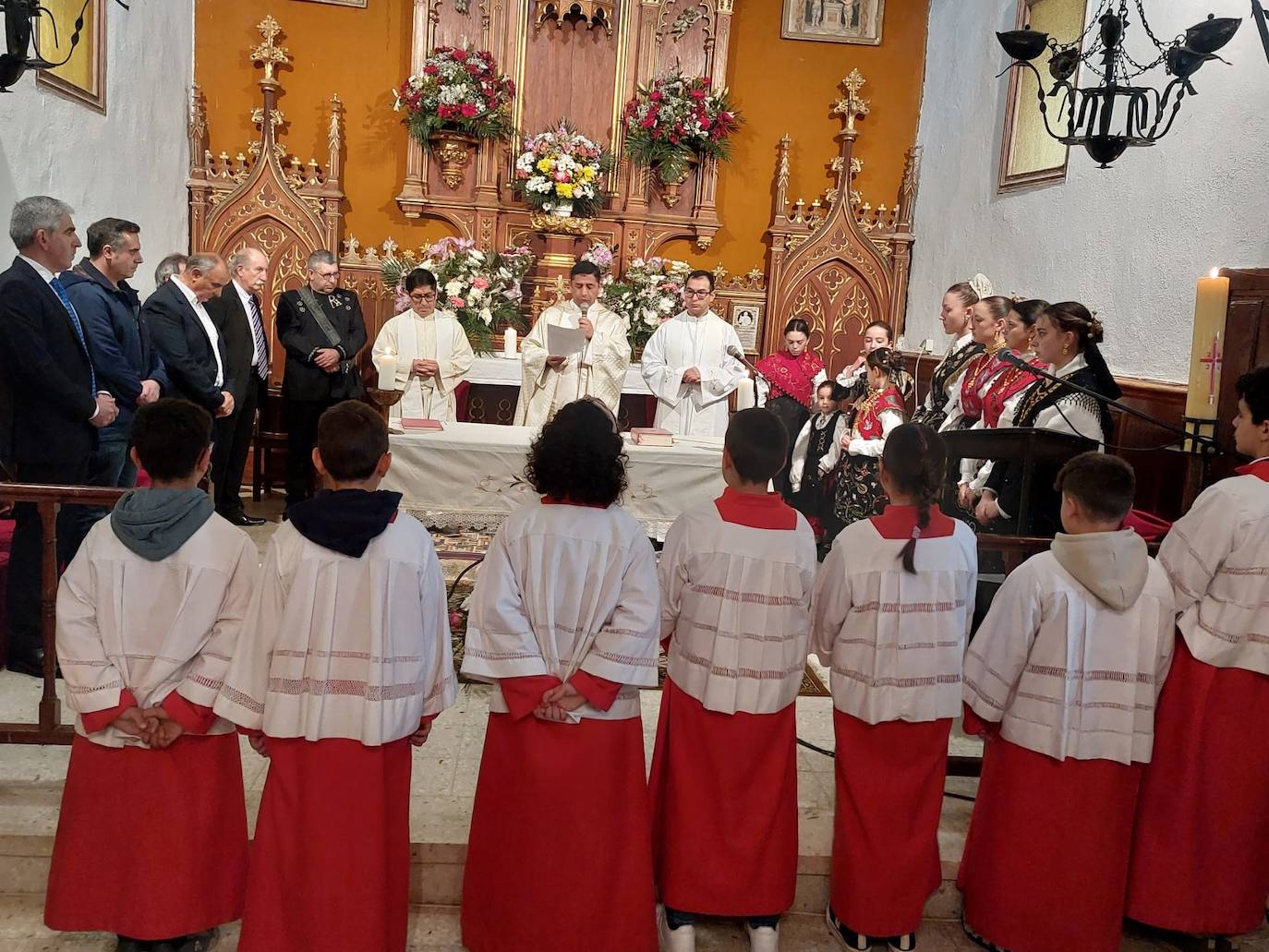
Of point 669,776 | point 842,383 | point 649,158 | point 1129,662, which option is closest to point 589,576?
point 669,776

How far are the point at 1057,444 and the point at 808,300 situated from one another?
555cm

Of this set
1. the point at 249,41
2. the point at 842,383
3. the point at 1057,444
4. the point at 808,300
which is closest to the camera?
the point at 1057,444

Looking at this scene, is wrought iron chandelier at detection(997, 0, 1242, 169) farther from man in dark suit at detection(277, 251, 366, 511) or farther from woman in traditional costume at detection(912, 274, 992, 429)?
man in dark suit at detection(277, 251, 366, 511)

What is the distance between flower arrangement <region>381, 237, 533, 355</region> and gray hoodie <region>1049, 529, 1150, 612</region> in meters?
5.82

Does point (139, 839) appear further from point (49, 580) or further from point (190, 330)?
point (190, 330)

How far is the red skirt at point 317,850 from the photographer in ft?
7.74

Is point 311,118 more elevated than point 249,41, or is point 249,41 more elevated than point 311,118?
point 249,41

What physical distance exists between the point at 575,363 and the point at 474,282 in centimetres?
163

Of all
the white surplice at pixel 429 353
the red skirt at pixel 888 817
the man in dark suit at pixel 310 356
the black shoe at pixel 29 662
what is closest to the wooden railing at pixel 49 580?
the black shoe at pixel 29 662

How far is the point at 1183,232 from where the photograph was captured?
5371 millimetres

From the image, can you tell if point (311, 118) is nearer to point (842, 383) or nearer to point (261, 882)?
point (842, 383)

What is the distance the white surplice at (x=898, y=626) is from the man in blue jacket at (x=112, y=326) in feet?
10.1

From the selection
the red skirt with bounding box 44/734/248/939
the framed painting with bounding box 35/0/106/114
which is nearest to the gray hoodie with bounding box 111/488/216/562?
the red skirt with bounding box 44/734/248/939

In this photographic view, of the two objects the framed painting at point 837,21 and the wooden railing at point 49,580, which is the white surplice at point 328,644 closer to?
the wooden railing at point 49,580
